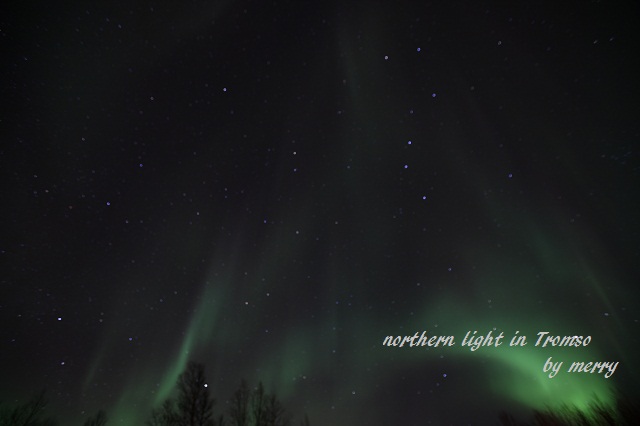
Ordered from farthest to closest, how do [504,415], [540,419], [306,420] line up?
[504,415] → [540,419] → [306,420]

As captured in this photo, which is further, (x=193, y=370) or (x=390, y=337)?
(x=390, y=337)

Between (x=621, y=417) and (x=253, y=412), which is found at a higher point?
(x=621, y=417)

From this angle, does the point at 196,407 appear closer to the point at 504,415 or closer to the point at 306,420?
the point at 306,420

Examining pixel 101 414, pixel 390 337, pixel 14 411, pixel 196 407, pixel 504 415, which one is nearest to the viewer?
pixel 196 407

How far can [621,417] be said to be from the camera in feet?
189

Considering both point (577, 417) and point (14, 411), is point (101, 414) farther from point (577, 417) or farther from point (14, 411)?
point (577, 417)

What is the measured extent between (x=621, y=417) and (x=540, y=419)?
1072 inches

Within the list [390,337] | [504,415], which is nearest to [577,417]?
[504,415]

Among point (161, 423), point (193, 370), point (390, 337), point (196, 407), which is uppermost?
point (390, 337)

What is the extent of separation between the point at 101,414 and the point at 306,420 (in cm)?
2852

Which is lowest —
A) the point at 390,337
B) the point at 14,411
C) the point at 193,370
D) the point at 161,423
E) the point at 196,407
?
the point at 14,411

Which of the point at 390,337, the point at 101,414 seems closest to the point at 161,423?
the point at 390,337

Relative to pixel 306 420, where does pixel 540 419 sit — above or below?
above

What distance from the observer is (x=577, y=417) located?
60625 millimetres
